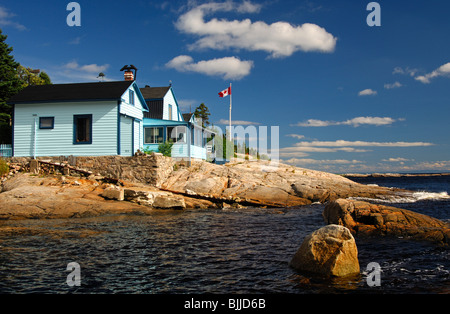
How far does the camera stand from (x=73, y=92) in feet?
86.0

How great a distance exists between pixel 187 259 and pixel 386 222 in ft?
27.1

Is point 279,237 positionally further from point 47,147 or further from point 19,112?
point 19,112

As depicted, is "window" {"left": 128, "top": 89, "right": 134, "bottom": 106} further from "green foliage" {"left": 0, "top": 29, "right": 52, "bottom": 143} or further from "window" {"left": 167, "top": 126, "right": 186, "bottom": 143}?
"green foliage" {"left": 0, "top": 29, "right": 52, "bottom": 143}

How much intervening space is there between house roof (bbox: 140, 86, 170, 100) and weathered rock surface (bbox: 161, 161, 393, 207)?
11191 millimetres

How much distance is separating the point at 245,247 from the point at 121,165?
1720 centimetres

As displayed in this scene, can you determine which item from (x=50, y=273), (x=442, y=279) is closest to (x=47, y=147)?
(x=50, y=273)

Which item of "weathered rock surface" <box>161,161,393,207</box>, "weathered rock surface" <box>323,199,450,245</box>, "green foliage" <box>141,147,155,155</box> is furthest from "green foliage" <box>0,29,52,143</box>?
"weathered rock surface" <box>323,199,450,245</box>

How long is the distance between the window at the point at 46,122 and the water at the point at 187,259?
1265cm

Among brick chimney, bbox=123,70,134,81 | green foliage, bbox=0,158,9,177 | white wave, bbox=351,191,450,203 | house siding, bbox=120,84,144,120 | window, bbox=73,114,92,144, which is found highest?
brick chimney, bbox=123,70,134,81

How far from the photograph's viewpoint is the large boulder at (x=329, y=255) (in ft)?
24.8

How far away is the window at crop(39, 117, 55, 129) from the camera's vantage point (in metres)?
25.2

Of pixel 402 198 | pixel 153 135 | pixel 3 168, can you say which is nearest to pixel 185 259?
pixel 3 168

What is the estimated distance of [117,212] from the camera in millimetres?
17422

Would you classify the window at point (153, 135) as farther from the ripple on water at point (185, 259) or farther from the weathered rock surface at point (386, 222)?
the weathered rock surface at point (386, 222)
